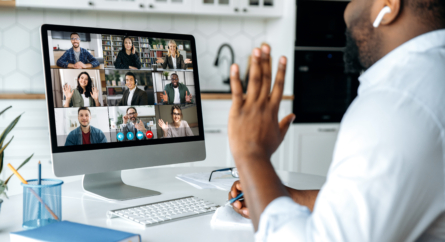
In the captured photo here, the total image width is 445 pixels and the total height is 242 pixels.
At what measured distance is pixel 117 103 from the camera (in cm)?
118

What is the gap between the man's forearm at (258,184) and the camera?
2.03 ft

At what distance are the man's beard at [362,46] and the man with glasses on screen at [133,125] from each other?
2.18ft

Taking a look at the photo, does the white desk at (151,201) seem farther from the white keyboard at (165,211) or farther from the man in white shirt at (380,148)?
the man in white shirt at (380,148)

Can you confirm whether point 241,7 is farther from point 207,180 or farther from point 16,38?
point 207,180

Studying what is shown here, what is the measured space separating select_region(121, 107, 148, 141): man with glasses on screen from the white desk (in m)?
0.18

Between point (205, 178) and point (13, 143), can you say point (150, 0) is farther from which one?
point (205, 178)

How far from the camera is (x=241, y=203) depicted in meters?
0.97

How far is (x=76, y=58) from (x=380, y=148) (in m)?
0.91

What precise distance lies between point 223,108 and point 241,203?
205 centimetres

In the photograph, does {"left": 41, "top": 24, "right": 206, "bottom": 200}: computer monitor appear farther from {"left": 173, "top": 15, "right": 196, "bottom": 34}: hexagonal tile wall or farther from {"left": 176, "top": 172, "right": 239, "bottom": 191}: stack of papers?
{"left": 173, "top": 15, "right": 196, "bottom": 34}: hexagonal tile wall

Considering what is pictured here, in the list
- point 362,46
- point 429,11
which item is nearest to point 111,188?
point 362,46

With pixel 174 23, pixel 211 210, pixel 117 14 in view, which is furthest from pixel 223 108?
pixel 211 210

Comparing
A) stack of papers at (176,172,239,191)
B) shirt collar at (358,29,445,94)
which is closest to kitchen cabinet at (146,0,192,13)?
stack of papers at (176,172,239,191)

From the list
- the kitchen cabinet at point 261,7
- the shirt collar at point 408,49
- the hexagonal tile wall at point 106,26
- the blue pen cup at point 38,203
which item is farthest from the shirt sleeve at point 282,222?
the hexagonal tile wall at point 106,26
